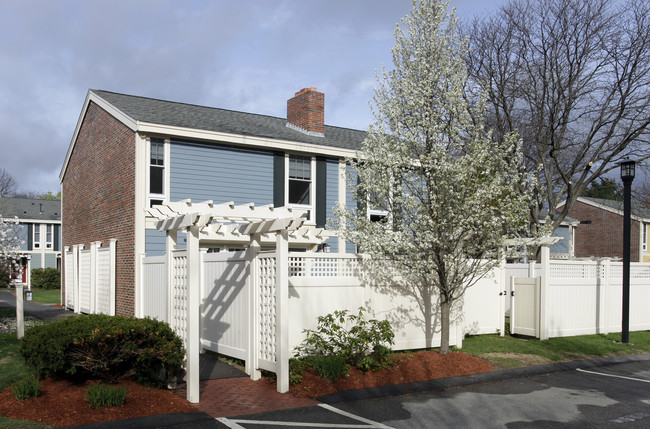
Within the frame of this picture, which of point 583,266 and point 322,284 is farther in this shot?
point 583,266

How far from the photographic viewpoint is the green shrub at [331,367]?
8.36 metres

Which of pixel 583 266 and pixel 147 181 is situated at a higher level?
pixel 147 181

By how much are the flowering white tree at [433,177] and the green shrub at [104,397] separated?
16.1 ft

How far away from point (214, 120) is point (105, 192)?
3.94 m

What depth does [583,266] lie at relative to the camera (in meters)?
14.4

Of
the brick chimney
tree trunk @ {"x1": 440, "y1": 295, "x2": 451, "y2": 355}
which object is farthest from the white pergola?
the brick chimney

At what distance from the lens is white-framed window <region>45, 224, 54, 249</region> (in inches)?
1749

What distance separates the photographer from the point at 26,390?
669 cm

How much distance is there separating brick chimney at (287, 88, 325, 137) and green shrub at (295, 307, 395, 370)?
1088cm

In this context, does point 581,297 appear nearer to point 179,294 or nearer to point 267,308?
point 267,308

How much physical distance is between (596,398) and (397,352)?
3.66 m

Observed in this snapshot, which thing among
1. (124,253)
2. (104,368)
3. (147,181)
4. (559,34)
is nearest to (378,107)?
(104,368)

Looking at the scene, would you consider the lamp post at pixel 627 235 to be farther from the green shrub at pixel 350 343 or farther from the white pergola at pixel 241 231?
the white pergola at pixel 241 231

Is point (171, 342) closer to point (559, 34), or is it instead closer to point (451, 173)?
point (451, 173)
